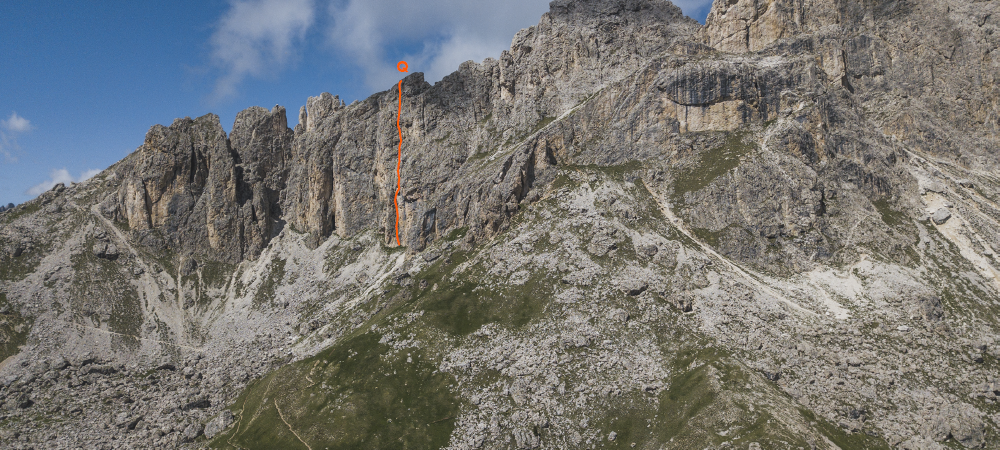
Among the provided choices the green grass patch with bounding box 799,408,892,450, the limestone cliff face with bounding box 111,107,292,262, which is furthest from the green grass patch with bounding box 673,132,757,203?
the limestone cliff face with bounding box 111,107,292,262

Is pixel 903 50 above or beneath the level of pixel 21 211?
beneath

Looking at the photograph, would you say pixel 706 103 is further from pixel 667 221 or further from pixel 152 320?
pixel 152 320

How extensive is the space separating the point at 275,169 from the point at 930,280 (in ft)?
628

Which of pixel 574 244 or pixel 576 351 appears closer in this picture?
pixel 576 351

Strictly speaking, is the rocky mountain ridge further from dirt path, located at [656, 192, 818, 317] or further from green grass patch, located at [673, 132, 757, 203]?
green grass patch, located at [673, 132, 757, 203]

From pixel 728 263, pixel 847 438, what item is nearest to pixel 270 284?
pixel 728 263

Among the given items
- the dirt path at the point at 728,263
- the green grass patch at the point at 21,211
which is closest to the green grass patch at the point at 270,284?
the green grass patch at the point at 21,211

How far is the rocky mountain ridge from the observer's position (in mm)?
77125

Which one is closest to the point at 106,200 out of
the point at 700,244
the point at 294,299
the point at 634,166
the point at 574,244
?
the point at 294,299

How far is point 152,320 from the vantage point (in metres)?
134

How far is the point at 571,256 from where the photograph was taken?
104 metres

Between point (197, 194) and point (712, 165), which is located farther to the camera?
point (197, 194)

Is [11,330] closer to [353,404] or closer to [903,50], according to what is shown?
[353,404]

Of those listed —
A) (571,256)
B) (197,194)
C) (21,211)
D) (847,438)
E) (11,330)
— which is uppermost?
(21,211)
